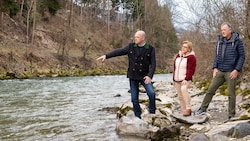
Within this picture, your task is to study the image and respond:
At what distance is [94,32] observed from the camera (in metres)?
60.8

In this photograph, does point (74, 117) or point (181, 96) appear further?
point (74, 117)

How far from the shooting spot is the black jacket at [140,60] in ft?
22.1

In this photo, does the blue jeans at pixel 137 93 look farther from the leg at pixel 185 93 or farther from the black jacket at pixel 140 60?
the leg at pixel 185 93

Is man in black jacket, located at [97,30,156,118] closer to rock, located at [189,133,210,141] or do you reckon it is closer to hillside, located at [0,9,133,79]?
rock, located at [189,133,210,141]

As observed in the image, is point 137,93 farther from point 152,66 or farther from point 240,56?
point 240,56

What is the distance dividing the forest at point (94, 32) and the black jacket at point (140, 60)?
4504 mm

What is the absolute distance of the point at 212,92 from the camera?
7223mm

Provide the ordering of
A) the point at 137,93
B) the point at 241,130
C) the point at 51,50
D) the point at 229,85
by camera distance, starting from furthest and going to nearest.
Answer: the point at 51,50, the point at 137,93, the point at 229,85, the point at 241,130

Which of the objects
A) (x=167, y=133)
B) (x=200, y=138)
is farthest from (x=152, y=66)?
(x=200, y=138)

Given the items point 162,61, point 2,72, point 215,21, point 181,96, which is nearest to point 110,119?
point 181,96

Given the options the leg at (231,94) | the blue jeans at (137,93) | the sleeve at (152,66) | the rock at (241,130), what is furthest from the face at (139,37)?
the rock at (241,130)

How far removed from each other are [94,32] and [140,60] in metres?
54.7

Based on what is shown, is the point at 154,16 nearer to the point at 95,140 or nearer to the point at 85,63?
the point at 85,63

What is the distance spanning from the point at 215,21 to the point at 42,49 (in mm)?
30735
